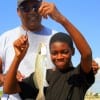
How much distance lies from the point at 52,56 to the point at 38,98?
67 cm

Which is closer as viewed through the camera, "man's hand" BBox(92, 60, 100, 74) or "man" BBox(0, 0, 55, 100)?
"man's hand" BBox(92, 60, 100, 74)

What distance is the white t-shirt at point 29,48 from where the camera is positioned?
27.0ft

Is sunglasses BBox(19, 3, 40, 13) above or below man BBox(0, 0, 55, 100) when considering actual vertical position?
above

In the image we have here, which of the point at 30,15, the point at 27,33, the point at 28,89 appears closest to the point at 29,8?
the point at 30,15

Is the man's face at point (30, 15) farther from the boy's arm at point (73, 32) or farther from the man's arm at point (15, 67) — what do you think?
the boy's arm at point (73, 32)

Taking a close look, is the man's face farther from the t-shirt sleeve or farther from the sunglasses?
the t-shirt sleeve

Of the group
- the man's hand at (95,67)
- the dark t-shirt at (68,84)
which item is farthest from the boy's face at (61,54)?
the man's hand at (95,67)

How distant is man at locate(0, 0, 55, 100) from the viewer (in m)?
8.23

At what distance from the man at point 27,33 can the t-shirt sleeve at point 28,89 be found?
0.30 metres

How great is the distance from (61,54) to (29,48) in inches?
46.2

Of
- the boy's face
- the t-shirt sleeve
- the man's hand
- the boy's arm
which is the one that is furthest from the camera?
the t-shirt sleeve

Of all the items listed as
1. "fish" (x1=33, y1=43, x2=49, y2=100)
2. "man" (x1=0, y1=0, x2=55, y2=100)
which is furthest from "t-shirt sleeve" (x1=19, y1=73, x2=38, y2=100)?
"fish" (x1=33, y1=43, x2=49, y2=100)

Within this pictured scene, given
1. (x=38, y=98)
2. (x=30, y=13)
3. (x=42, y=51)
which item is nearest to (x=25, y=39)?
(x=42, y=51)

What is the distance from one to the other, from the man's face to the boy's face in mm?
1062
